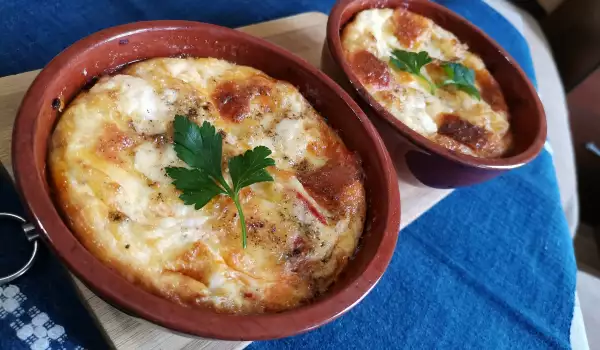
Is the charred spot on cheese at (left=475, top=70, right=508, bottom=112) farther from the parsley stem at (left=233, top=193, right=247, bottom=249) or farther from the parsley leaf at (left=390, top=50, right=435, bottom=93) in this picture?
the parsley stem at (left=233, top=193, right=247, bottom=249)

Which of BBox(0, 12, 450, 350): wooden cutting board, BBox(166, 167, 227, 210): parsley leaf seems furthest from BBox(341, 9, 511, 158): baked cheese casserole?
BBox(166, 167, 227, 210): parsley leaf

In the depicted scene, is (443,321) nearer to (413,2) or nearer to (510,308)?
(510,308)

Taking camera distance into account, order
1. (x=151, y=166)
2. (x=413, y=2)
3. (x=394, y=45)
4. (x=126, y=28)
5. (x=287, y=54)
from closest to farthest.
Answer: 1. (x=151, y=166)
2. (x=126, y=28)
3. (x=287, y=54)
4. (x=394, y=45)
5. (x=413, y=2)

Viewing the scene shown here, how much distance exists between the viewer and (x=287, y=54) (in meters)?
1.13

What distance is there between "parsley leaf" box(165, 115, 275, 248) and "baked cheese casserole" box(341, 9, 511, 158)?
413mm

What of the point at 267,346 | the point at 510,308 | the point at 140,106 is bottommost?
the point at 510,308

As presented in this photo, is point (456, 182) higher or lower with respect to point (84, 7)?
lower

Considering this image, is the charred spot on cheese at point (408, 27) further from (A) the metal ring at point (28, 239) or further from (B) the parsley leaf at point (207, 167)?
(A) the metal ring at point (28, 239)

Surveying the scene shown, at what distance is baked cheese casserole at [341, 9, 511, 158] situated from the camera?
1.25 meters

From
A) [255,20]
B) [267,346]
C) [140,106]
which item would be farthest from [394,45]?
[267,346]

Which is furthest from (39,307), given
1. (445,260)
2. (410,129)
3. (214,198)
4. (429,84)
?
(429,84)

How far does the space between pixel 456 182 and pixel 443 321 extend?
0.33 meters

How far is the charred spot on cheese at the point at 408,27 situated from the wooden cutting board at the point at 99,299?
22 centimetres

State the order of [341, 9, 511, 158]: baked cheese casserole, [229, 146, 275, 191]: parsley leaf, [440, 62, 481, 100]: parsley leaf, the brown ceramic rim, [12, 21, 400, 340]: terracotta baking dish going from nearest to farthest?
1. [12, 21, 400, 340]: terracotta baking dish
2. [229, 146, 275, 191]: parsley leaf
3. the brown ceramic rim
4. [341, 9, 511, 158]: baked cheese casserole
5. [440, 62, 481, 100]: parsley leaf
